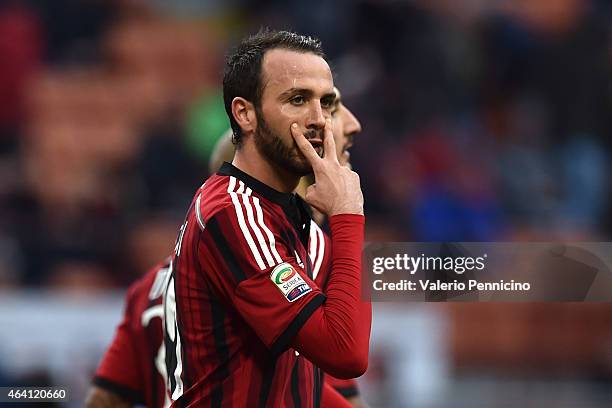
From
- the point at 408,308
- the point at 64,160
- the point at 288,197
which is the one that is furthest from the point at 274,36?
the point at 64,160

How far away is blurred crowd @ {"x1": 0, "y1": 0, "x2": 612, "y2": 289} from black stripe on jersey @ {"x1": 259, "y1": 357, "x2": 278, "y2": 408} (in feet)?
17.5

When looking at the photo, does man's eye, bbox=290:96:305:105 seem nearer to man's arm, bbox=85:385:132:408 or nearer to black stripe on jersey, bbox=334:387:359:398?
black stripe on jersey, bbox=334:387:359:398

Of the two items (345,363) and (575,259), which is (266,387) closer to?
(345,363)

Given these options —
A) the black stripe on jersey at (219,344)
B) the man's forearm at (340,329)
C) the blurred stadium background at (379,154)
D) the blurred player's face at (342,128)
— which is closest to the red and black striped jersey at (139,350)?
the blurred player's face at (342,128)

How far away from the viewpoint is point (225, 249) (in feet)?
10.6

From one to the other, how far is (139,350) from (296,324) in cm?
150

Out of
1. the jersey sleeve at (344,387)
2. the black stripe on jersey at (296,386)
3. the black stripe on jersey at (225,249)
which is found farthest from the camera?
the jersey sleeve at (344,387)

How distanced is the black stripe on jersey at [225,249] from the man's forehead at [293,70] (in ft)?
1.41

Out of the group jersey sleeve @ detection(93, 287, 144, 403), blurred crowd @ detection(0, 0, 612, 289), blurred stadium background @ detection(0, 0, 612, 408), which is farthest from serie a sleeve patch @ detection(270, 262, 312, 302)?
blurred crowd @ detection(0, 0, 612, 289)

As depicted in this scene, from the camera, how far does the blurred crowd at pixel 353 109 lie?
8.95 metres

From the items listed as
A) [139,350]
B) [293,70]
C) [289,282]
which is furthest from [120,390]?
[293,70]

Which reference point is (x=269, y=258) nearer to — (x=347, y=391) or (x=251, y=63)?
(x=251, y=63)

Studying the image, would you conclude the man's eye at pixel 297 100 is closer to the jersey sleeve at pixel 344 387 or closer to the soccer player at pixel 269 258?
the soccer player at pixel 269 258

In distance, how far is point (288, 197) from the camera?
3480 millimetres
